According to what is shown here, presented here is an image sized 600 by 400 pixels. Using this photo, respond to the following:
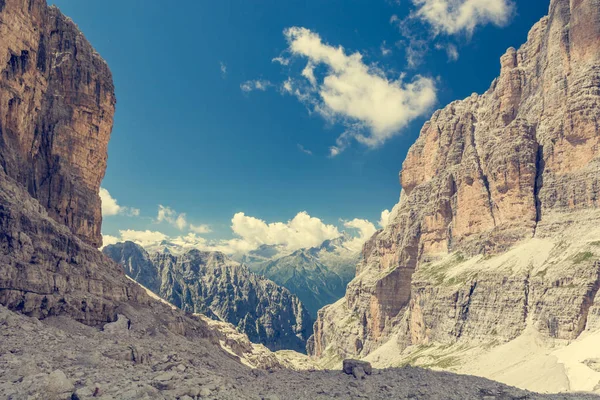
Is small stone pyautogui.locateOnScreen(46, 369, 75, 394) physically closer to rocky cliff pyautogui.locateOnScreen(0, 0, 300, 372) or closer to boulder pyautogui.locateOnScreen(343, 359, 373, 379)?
rocky cliff pyautogui.locateOnScreen(0, 0, 300, 372)

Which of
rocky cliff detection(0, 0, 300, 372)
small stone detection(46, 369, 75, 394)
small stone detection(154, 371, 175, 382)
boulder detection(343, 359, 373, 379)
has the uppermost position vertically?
rocky cliff detection(0, 0, 300, 372)

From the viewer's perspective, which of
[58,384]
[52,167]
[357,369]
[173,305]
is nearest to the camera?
[58,384]

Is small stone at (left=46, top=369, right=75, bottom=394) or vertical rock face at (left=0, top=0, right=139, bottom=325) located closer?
small stone at (left=46, top=369, right=75, bottom=394)

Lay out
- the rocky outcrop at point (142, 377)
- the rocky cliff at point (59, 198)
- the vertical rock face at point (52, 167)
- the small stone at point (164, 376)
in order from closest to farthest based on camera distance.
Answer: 1. the rocky outcrop at point (142, 377)
2. the small stone at point (164, 376)
3. the rocky cliff at point (59, 198)
4. the vertical rock face at point (52, 167)

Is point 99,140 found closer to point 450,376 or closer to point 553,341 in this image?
point 450,376

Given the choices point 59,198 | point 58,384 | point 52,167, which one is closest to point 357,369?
point 58,384

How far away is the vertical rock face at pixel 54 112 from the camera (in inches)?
3196

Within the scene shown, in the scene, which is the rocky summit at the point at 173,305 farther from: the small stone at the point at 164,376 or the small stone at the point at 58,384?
the small stone at the point at 164,376

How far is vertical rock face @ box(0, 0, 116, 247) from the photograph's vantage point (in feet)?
266

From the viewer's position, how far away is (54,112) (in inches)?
3898

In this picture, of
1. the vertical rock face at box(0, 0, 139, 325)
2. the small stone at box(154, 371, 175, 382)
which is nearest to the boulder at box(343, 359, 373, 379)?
the small stone at box(154, 371, 175, 382)

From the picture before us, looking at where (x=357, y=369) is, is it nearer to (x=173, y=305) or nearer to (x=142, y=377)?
(x=142, y=377)

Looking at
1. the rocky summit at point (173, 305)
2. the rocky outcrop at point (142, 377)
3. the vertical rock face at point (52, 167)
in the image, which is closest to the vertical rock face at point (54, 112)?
the vertical rock face at point (52, 167)

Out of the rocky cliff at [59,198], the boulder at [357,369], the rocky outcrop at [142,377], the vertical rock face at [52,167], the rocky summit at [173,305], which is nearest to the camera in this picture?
the rocky outcrop at [142,377]
